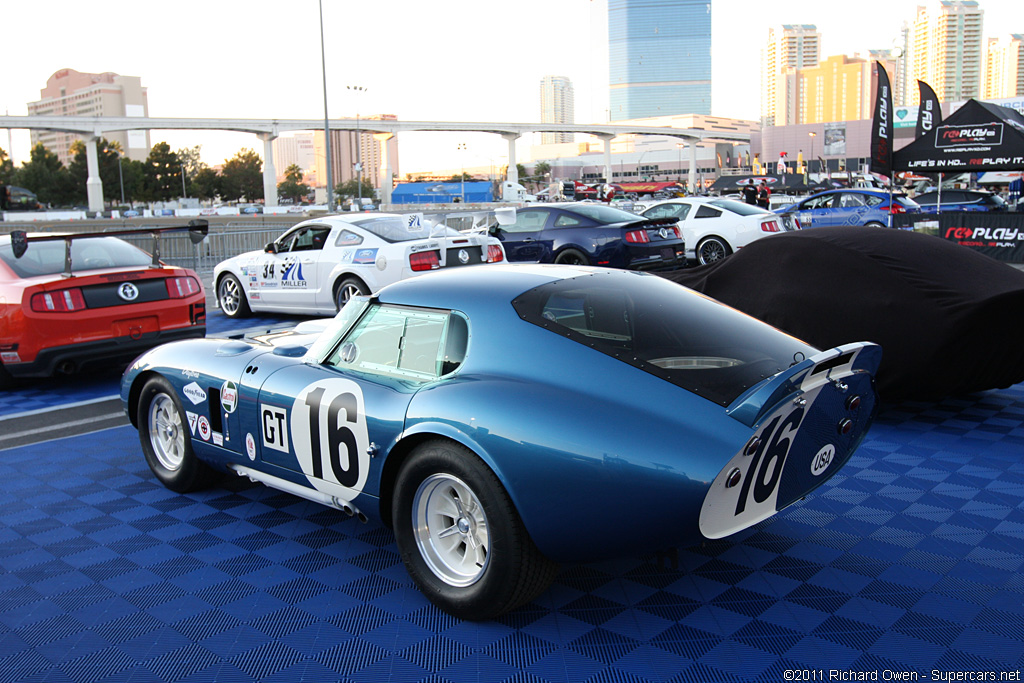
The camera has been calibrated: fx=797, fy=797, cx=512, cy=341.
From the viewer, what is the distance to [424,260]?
10430mm

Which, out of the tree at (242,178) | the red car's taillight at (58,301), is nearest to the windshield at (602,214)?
the red car's taillight at (58,301)

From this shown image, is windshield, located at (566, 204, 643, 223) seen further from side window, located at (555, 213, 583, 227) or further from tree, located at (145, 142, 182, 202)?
tree, located at (145, 142, 182, 202)

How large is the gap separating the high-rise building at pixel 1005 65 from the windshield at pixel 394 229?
191 meters

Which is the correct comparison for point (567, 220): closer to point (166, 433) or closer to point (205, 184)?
point (166, 433)

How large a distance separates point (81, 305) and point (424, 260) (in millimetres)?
4381

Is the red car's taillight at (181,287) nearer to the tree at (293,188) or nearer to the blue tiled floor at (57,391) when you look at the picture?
the blue tiled floor at (57,391)

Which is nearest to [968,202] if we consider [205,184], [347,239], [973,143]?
[973,143]

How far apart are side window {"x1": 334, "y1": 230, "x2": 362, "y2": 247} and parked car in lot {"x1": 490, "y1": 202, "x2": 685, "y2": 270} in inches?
136

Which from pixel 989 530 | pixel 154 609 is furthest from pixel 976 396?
pixel 154 609

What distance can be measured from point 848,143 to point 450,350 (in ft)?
538

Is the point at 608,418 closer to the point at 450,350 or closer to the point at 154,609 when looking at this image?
the point at 450,350

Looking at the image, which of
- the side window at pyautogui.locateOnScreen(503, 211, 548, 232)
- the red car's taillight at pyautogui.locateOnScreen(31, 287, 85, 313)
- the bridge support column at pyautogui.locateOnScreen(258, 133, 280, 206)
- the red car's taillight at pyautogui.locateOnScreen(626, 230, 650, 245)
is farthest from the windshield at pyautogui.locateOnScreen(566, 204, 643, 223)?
the bridge support column at pyautogui.locateOnScreen(258, 133, 280, 206)

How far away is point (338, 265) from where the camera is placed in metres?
10.8

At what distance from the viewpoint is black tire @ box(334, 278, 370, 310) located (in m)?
10.7
